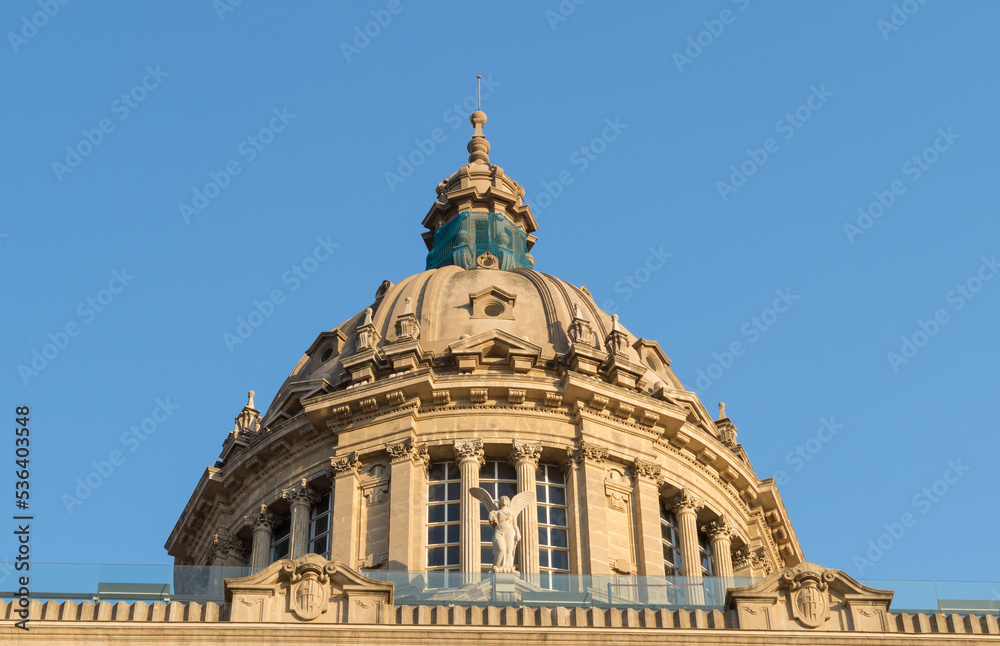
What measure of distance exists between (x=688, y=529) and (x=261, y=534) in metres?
16.0

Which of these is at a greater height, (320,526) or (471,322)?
(471,322)

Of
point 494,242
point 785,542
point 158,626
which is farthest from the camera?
point 494,242

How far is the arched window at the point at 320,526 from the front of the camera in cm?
5941

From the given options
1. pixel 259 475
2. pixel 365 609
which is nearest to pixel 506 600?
pixel 365 609

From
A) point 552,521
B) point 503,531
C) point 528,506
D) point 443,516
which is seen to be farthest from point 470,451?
point 503,531

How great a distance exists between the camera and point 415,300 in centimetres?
6675

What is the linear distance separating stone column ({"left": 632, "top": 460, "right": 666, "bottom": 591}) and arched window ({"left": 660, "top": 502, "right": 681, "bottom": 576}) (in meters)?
0.95

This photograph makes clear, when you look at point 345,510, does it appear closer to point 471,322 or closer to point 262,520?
point 262,520

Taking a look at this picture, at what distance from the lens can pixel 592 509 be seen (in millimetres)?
57625

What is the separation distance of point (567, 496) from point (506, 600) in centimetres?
1775

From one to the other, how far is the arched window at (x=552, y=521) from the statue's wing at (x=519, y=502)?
4.29 meters

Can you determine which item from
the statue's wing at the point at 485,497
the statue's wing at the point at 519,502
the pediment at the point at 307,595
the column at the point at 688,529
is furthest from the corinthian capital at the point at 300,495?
the pediment at the point at 307,595

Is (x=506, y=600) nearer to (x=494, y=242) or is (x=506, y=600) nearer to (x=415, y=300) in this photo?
(x=415, y=300)

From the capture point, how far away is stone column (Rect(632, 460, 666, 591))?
5712 centimetres
